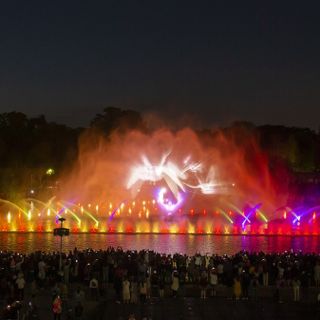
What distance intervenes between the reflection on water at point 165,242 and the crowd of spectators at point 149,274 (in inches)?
518

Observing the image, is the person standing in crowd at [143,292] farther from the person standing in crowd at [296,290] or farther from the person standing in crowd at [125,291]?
the person standing in crowd at [296,290]

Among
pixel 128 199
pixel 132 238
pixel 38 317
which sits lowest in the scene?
pixel 38 317

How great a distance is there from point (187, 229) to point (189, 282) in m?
29.0

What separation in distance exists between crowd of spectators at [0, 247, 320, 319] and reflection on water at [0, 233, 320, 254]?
43.2 feet

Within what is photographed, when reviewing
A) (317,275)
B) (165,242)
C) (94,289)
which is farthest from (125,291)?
(165,242)

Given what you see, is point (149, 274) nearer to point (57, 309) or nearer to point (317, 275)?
point (317, 275)

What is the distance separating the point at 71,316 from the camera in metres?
18.4

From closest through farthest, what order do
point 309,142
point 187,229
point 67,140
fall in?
point 187,229 → point 67,140 → point 309,142

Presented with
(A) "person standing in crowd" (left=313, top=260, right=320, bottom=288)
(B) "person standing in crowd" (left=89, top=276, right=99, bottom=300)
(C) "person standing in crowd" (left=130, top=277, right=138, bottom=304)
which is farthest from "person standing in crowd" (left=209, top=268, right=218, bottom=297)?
(B) "person standing in crowd" (left=89, top=276, right=99, bottom=300)

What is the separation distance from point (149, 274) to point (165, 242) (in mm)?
20271

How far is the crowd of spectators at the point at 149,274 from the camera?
21.3m

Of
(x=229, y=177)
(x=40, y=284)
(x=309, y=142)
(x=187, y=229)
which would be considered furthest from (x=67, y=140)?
(x=40, y=284)

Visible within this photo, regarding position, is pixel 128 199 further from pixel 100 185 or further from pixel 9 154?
pixel 9 154

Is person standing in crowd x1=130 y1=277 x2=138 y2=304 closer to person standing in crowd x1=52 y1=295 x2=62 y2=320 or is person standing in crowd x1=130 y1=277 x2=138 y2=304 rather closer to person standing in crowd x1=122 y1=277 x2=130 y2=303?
person standing in crowd x1=122 y1=277 x2=130 y2=303
